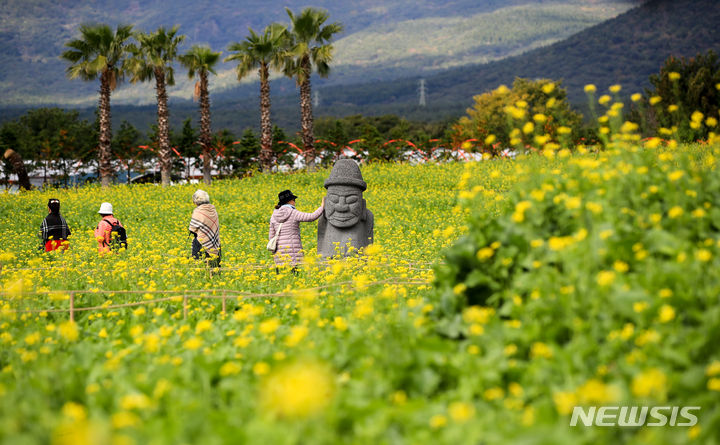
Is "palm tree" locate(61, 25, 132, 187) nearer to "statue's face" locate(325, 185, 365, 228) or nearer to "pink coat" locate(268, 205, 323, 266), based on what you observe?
"pink coat" locate(268, 205, 323, 266)

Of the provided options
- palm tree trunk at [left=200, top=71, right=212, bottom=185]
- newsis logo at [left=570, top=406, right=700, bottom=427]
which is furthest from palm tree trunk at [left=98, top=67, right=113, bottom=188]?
newsis logo at [left=570, top=406, right=700, bottom=427]

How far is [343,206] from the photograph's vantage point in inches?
340

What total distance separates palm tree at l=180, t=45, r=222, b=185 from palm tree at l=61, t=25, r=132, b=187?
2.84 meters

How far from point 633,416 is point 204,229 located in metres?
7.24

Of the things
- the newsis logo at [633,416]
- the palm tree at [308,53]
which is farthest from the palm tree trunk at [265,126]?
the newsis logo at [633,416]

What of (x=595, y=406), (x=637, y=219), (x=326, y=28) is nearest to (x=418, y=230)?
(x=637, y=219)

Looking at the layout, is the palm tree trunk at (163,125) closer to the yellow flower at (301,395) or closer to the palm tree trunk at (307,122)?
the palm tree trunk at (307,122)

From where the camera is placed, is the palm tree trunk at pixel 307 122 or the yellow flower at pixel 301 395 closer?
the yellow flower at pixel 301 395

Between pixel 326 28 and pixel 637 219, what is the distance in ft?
81.1

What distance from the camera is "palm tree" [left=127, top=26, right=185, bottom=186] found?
2460 centimetres

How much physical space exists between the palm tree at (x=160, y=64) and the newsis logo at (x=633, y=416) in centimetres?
2440

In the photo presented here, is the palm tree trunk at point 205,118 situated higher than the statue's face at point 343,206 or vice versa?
the palm tree trunk at point 205,118

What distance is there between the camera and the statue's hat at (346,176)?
868 cm

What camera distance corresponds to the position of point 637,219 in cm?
343
